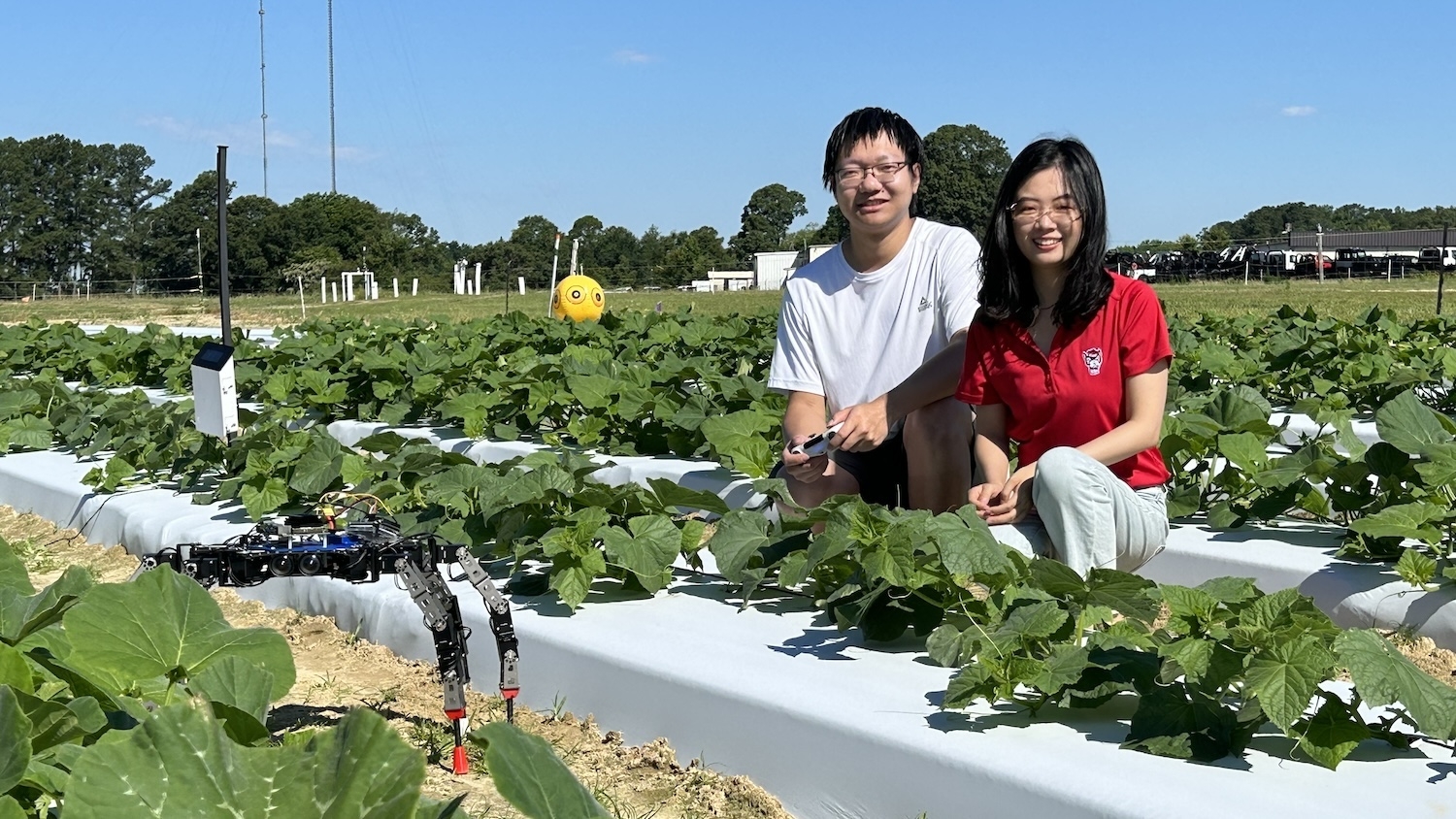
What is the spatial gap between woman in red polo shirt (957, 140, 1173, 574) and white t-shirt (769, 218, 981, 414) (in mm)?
316

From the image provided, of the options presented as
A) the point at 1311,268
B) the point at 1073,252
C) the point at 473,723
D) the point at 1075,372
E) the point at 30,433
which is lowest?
the point at 473,723

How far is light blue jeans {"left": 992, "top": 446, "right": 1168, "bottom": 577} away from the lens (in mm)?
2984

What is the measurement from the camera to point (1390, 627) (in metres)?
3.19

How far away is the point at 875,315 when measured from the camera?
379 centimetres

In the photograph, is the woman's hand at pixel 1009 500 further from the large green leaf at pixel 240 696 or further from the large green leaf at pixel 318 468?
the large green leaf at pixel 240 696

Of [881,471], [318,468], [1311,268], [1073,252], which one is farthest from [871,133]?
[1311,268]

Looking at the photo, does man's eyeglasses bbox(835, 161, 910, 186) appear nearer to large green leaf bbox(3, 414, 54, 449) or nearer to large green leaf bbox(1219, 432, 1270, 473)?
large green leaf bbox(1219, 432, 1270, 473)

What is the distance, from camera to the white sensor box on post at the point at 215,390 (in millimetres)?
4766

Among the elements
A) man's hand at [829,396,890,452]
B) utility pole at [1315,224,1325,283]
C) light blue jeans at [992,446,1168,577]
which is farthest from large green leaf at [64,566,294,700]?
utility pole at [1315,224,1325,283]

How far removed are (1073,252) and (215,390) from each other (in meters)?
2.94

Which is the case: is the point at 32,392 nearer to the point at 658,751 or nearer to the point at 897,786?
the point at 658,751

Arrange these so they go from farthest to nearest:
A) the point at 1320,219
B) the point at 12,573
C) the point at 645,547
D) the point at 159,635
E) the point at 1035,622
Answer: the point at 1320,219
the point at 645,547
the point at 1035,622
the point at 12,573
the point at 159,635

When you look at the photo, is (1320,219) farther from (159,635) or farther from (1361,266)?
(159,635)

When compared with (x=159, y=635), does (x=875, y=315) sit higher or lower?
higher
